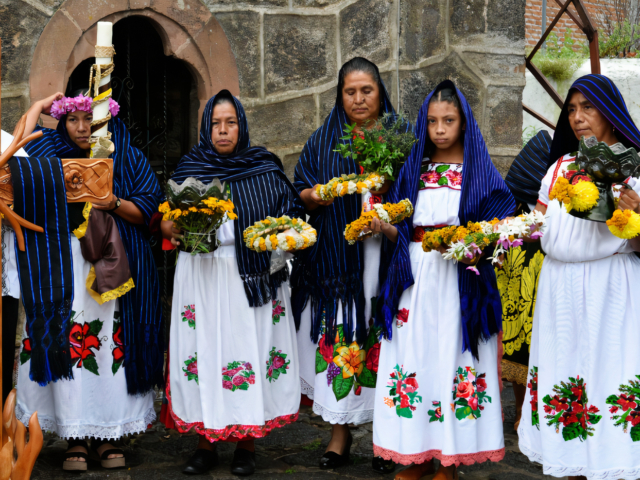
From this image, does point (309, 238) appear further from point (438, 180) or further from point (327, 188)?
point (438, 180)

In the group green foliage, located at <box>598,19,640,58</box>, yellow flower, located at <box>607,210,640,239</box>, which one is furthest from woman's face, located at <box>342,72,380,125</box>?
green foliage, located at <box>598,19,640,58</box>

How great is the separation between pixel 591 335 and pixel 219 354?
1.86m

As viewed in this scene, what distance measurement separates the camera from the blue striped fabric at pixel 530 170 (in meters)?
→ 4.09

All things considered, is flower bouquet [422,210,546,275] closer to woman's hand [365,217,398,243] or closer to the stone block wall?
woman's hand [365,217,398,243]

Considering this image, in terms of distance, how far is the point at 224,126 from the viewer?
→ 390 centimetres

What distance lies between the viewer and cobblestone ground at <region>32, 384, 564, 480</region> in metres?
3.80

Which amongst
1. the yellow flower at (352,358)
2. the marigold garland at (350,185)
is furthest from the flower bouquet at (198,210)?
the yellow flower at (352,358)

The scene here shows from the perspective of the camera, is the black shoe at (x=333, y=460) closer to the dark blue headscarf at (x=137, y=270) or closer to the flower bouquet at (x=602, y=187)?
the dark blue headscarf at (x=137, y=270)

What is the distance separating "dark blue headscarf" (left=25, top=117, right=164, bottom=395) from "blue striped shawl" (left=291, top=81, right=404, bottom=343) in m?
0.83

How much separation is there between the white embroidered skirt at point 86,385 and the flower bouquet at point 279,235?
891 millimetres

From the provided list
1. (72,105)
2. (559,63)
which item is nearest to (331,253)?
(72,105)

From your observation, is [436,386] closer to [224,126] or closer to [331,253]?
[331,253]

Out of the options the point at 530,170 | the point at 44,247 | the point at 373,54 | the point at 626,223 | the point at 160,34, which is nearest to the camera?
the point at 44,247

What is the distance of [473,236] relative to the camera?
3207mm
